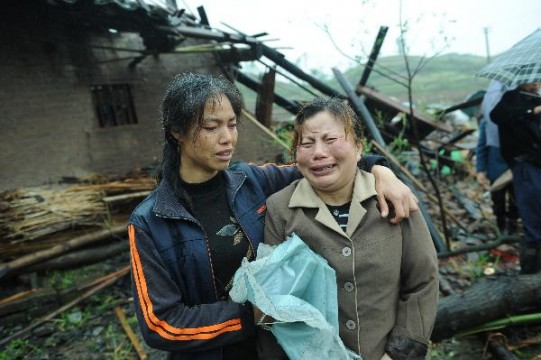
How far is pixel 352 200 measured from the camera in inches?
68.8

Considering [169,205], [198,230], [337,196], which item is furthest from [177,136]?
[337,196]

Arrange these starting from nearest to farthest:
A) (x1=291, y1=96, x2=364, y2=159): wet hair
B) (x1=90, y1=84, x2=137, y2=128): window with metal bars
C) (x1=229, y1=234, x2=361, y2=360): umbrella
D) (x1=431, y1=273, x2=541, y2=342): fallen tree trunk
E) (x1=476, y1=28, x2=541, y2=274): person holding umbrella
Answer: (x1=229, y1=234, x2=361, y2=360): umbrella → (x1=291, y1=96, x2=364, y2=159): wet hair → (x1=431, y1=273, x2=541, y2=342): fallen tree trunk → (x1=476, y1=28, x2=541, y2=274): person holding umbrella → (x1=90, y1=84, x2=137, y2=128): window with metal bars

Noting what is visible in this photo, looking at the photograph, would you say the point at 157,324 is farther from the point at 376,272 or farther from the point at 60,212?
the point at 60,212

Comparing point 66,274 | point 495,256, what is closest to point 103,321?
point 66,274

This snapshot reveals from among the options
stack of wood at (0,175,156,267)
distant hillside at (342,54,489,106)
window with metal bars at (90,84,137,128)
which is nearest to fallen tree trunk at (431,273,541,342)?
stack of wood at (0,175,156,267)

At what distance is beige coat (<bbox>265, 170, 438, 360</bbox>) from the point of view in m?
1.66

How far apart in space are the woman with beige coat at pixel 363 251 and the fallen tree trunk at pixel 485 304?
1.82 meters

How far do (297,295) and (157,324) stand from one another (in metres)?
0.63

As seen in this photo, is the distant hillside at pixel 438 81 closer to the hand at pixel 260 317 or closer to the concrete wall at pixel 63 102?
the concrete wall at pixel 63 102

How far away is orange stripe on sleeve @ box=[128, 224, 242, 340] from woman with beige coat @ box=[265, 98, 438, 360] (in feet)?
1.74

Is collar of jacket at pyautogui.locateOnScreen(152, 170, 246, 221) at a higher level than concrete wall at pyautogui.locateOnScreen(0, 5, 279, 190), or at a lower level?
lower

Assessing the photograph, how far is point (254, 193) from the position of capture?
78.0 inches

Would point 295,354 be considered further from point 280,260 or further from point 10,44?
point 10,44

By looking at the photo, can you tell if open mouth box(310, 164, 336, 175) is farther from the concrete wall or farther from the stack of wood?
the stack of wood
